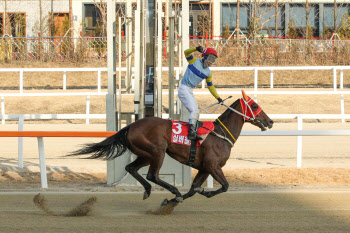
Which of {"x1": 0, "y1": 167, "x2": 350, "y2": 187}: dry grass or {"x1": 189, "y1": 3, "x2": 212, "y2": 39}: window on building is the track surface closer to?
{"x1": 0, "y1": 167, "x2": 350, "y2": 187}: dry grass

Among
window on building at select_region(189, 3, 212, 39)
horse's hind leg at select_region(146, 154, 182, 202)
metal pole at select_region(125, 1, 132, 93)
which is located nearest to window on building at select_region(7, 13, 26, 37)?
window on building at select_region(189, 3, 212, 39)

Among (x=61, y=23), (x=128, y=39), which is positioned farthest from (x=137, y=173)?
(x=61, y=23)

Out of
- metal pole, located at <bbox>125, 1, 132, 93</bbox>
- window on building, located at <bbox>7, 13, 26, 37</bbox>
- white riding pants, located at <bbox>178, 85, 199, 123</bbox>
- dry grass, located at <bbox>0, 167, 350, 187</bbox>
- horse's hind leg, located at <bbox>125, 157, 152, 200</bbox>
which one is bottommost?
dry grass, located at <bbox>0, 167, 350, 187</bbox>

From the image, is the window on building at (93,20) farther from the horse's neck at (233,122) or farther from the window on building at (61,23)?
the horse's neck at (233,122)

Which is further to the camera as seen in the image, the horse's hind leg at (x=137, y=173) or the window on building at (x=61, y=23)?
the window on building at (x=61, y=23)

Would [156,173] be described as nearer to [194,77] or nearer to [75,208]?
[75,208]

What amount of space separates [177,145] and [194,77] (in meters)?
0.77

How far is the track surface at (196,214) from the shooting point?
18.4ft

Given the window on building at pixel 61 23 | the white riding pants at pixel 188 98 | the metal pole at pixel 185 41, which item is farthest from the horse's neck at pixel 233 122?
the window on building at pixel 61 23

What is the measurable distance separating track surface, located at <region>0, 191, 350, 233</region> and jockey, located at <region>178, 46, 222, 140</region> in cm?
90

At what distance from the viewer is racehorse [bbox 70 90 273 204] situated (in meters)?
6.41

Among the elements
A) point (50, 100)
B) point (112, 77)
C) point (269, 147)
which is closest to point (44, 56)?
point (50, 100)

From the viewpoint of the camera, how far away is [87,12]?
2892 cm

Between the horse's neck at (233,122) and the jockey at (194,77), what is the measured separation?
0.74 feet
